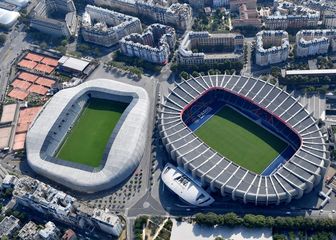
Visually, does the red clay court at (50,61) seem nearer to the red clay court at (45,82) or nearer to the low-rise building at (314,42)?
the red clay court at (45,82)

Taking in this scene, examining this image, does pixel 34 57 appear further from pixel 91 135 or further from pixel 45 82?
pixel 91 135

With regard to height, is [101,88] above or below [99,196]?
above

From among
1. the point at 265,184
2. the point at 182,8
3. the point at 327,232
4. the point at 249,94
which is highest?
the point at 182,8

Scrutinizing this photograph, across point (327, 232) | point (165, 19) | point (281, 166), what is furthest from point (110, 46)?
point (327, 232)

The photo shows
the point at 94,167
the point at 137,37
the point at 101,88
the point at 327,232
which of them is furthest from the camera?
the point at 137,37

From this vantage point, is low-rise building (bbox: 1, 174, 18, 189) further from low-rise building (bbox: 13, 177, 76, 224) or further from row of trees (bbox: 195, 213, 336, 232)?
row of trees (bbox: 195, 213, 336, 232)

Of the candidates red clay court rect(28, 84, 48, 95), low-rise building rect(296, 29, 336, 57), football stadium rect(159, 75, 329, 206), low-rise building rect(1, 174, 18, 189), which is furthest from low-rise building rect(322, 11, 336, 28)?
low-rise building rect(1, 174, 18, 189)

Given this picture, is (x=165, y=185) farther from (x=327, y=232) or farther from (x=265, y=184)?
(x=327, y=232)
